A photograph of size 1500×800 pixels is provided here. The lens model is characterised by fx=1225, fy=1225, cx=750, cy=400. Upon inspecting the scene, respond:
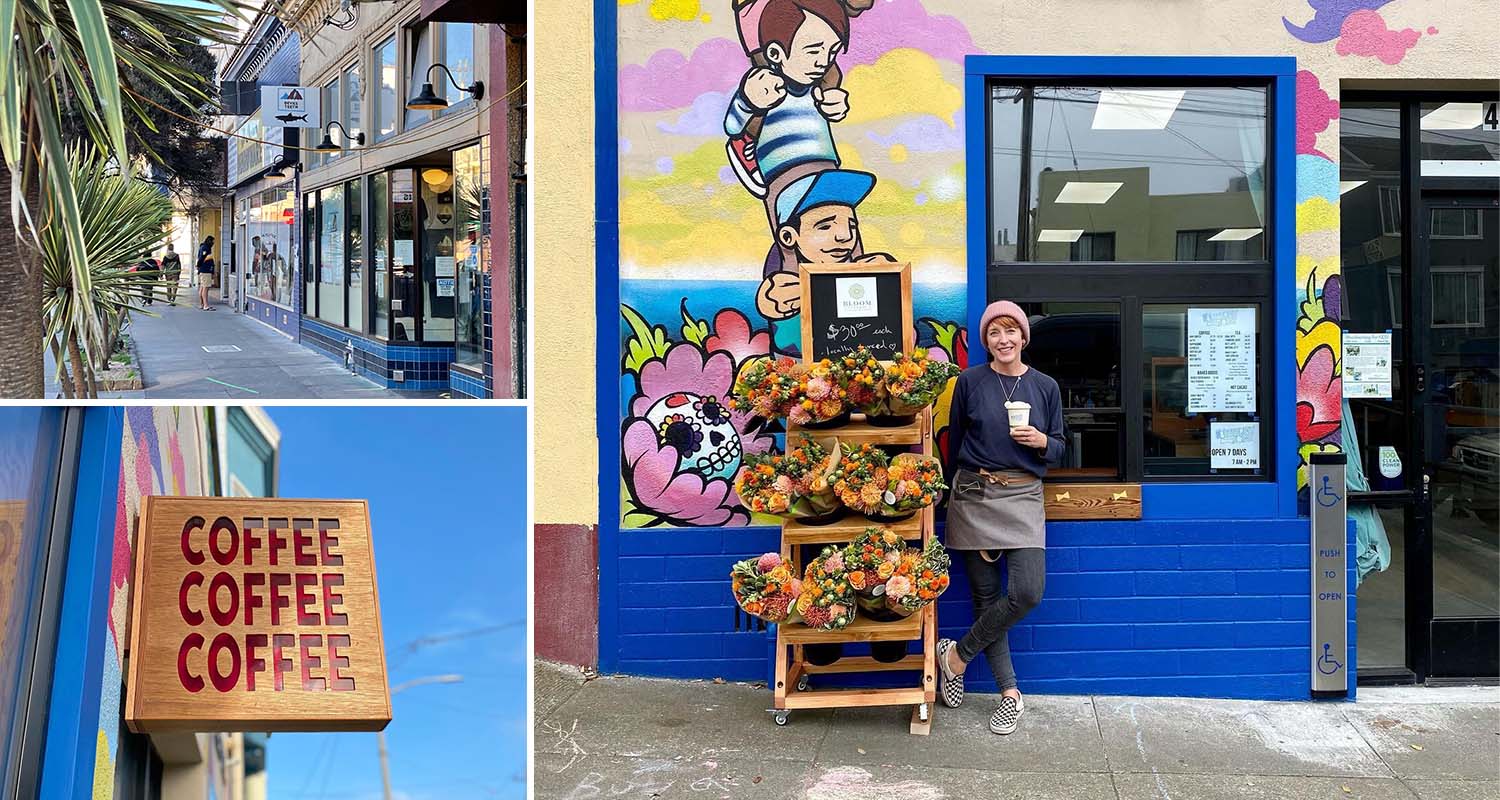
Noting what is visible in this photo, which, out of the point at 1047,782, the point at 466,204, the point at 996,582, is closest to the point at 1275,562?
the point at 996,582

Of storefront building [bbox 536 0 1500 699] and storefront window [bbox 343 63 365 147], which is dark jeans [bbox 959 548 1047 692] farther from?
storefront window [bbox 343 63 365 147]

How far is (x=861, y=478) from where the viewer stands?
505 centimetres

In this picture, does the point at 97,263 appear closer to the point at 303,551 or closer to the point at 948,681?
the point at 303,551

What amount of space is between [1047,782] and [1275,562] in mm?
1779

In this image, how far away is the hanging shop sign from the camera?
3855mm

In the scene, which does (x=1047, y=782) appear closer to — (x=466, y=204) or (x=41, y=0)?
(x=41, y=0)

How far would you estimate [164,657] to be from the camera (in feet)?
6.81

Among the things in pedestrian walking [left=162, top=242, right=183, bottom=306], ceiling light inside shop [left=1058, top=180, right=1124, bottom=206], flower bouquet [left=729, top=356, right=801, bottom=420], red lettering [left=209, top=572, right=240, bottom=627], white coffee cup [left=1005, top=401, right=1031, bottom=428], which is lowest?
red lettering [left=209, top=572, right=240, bottom=627]

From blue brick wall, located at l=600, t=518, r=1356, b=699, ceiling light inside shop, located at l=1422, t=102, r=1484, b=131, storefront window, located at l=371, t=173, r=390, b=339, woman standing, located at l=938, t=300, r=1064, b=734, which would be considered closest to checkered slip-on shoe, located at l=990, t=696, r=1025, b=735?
woman standing, located at l=938, t=300, r=1064, b=734

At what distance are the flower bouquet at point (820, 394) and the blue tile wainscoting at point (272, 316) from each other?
1984 mm

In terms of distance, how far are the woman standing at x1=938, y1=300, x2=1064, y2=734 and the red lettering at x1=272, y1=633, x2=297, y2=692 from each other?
3.61 m

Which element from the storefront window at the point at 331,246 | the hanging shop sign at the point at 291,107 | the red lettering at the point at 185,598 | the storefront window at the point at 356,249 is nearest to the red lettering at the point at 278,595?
the red lettering at the point at 185,598

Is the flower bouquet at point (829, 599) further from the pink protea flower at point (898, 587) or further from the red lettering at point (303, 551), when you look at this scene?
the red lettering at point (303, 551)

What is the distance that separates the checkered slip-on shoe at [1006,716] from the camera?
5242 millimetres
